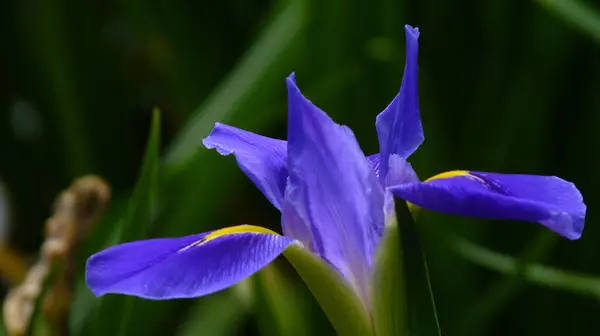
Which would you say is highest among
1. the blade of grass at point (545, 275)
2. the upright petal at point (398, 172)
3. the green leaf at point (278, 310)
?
the upright petal at point (398, 172)

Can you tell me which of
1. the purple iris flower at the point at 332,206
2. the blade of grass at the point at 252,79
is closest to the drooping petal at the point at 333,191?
the purple iris flower at the point at 332,206

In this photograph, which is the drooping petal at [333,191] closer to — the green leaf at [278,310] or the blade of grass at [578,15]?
the green leaf at [278,310]

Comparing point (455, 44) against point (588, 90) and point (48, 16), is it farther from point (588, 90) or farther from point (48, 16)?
point (48, 16)

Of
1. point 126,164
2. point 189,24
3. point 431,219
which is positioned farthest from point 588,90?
point 126,164

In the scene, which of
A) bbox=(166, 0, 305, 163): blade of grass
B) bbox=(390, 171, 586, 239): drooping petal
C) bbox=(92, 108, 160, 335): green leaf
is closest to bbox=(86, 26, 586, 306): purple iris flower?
bbox=(390, 171, 586, 239): drooping petal

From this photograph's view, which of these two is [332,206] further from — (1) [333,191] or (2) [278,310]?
(2) [278,310]

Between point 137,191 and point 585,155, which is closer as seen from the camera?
point 137,191
